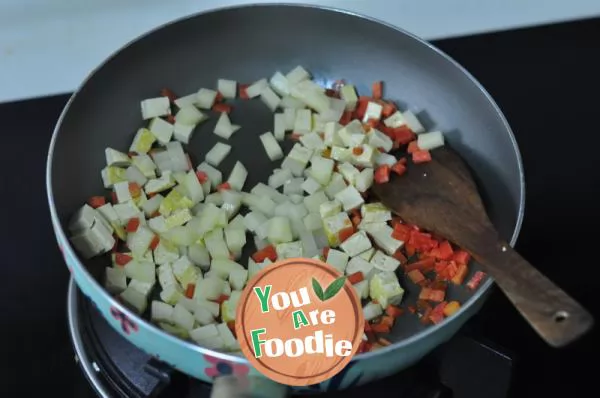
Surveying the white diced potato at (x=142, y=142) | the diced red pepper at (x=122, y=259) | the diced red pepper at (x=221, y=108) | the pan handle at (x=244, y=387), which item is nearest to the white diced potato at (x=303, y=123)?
the diced red pepper at (x=221, y=108)

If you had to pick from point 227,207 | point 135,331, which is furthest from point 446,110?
point 135,331

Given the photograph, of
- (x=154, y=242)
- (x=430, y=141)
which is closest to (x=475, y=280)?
(x=430, y=141)

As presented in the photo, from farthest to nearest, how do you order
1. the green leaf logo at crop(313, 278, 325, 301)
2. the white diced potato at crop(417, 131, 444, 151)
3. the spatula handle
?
the white diced potato at crop(417, 131, 444, 151), the green leaf logo at crop(313, 278, 325, 301), the spatula handle

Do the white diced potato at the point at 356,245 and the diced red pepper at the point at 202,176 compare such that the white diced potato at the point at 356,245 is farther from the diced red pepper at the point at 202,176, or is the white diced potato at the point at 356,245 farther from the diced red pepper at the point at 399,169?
the diced red pepper at the point at 202,176

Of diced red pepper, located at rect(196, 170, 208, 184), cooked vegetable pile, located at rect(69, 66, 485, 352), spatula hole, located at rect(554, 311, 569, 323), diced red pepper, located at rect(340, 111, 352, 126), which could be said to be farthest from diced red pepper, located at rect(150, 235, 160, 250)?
spatula hole, located at rect(554, 311, 569, 323)

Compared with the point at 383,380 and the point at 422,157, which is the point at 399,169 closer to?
the point at 422,157

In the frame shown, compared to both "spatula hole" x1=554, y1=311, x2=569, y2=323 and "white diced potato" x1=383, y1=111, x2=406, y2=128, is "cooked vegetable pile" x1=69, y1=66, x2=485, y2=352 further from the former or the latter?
"spatula hole" x1=554, y1=311, x2=569, y2=323
